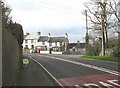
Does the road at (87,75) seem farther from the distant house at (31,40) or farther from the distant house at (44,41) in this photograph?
the distant house at (31,40)

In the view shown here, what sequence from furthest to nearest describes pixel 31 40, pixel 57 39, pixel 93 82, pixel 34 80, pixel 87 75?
pixel 31 40 < pixel 57 39 < pixel 87 75 < pixel 34 80 < pixel 93 82

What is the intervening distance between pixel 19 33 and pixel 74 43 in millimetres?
122553

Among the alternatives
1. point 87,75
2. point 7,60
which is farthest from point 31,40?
point 7,60

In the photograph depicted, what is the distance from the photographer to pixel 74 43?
154 metres

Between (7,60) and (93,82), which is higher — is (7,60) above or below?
above

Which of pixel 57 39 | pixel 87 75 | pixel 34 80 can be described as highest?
pixel 57 39

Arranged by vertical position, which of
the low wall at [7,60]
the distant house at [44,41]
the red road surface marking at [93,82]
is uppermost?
the distant house at [44,41]

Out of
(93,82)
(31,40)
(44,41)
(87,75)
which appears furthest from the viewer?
(31,40)

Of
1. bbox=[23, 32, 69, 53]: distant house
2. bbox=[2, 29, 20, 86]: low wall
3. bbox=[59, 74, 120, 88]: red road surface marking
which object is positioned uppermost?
bbox=[23, 32, 69, 53]: distant house

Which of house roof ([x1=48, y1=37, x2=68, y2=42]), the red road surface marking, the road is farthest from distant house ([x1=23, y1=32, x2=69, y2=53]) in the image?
the red road surface marking

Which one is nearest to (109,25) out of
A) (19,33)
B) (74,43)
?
(19,33)

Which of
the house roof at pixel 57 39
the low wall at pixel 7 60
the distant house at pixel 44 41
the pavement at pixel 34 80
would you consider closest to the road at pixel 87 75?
the pavement at pixel 34 80

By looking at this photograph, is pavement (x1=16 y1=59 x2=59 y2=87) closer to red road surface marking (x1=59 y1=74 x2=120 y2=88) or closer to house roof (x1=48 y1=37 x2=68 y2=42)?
red road surface marking (x1=59 y1=74 x2=120 y2=88)

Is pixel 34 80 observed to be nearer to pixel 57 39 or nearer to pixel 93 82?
pixel 93 82
